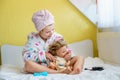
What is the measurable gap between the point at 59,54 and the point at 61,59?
0.12ft

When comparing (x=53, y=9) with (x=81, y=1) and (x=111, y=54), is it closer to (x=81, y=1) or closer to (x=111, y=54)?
(x=81, y=1)

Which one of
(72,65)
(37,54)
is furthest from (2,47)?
(72,65)

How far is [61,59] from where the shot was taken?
1.33 m

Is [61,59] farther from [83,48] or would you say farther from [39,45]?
[83,48]

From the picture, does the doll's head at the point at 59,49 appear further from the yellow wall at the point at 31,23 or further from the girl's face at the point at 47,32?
the yellow wall at the point at 31,23

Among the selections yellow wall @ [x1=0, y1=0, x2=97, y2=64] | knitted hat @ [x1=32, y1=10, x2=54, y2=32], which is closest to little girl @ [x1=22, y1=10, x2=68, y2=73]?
knitted hat @ [x1=32, y1=10, x2=54, y2=32]

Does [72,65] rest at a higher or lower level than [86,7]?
lower

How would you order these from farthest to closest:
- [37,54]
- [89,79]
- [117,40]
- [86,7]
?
[86,7] < [117,40] < [37,54] < [89,79]

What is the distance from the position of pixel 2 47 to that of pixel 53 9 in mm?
571

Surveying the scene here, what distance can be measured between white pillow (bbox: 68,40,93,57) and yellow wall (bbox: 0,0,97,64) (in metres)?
0.09

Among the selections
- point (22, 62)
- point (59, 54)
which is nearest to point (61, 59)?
point (59, 54)

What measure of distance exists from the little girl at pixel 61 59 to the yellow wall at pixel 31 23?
0.57 metres

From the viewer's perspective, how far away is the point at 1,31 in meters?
1.82

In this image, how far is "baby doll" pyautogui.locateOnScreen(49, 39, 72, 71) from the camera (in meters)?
1.29
